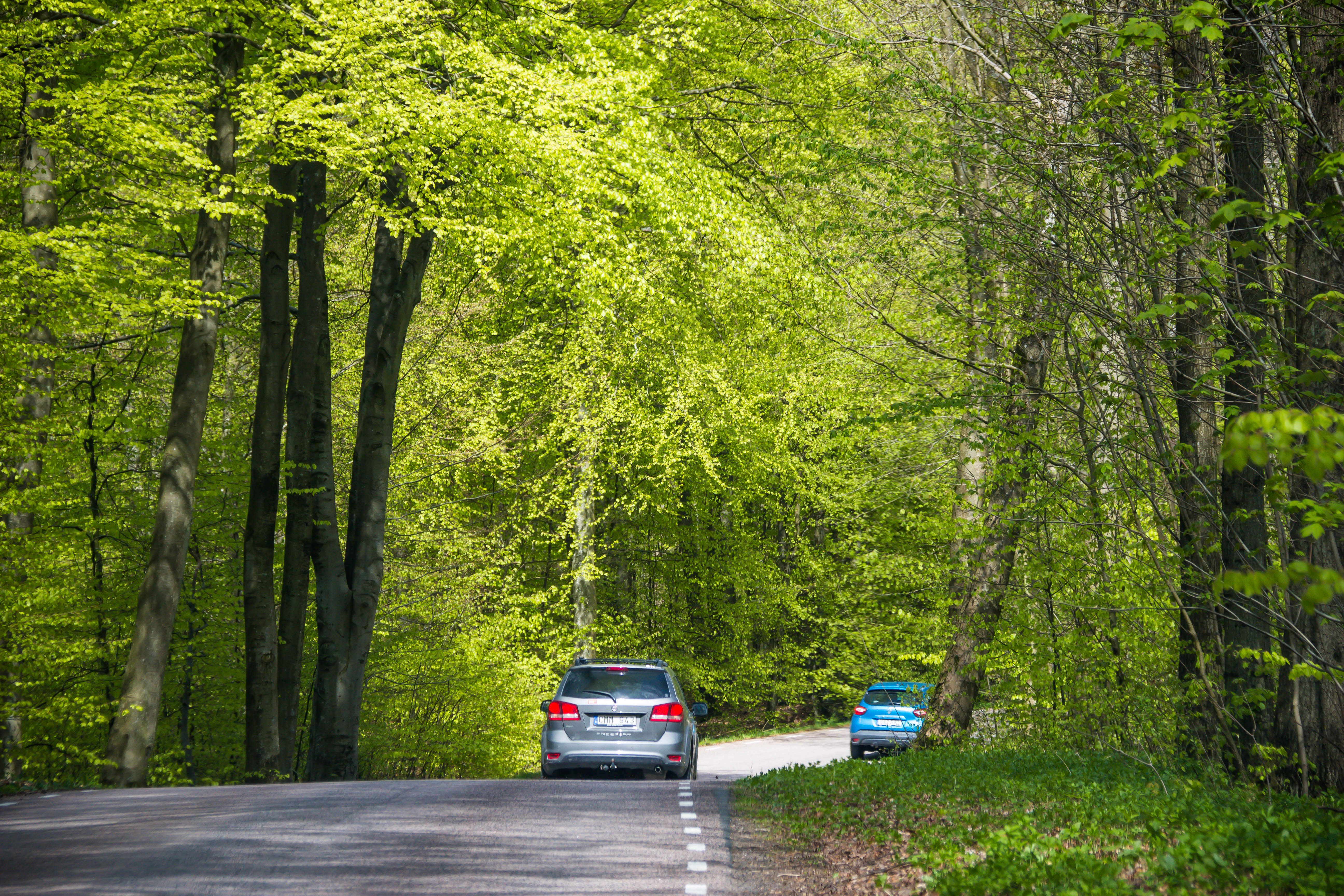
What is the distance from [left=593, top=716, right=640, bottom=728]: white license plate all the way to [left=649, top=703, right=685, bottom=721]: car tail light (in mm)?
192

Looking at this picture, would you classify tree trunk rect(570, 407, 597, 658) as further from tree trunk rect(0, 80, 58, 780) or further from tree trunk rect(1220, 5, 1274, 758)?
tree trunk rect(1220, 5, 1274, 758)

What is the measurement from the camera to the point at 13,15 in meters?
13.2

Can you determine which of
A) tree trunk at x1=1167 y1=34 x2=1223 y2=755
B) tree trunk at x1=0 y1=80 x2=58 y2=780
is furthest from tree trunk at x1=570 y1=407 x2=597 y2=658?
tree trunk at x1=1167 y1=34 x2=1223 y2=755

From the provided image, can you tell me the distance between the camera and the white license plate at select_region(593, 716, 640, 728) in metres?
13.2

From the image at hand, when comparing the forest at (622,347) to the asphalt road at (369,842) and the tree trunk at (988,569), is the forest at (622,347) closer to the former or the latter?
the tree trunk at (988,569)

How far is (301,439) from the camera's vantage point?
17125 millimetres

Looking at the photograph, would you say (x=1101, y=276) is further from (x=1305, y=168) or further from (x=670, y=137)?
(x=670, y=137)

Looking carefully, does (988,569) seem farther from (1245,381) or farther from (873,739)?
(873,739)

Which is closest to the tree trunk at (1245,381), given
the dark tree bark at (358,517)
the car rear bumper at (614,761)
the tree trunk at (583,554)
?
the car rear bumper at (614,761)

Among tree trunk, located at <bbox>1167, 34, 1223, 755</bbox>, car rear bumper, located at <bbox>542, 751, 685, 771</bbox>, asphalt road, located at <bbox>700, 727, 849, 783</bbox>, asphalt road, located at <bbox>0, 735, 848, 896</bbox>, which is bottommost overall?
asphalt road, located at <bbox>700, 727, 849, 783</bbox>

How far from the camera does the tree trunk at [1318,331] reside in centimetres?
667

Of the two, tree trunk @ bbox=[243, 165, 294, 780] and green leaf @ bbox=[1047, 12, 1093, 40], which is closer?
green leaf @ bbox=[1047, 12, 1093, 40]

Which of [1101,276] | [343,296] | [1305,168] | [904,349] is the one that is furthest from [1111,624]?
[343,296]

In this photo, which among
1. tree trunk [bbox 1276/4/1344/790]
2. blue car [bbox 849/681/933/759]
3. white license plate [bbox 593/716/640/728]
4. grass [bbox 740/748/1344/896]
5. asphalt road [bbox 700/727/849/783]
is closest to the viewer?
grass [bbox 740/748/1344/896]
